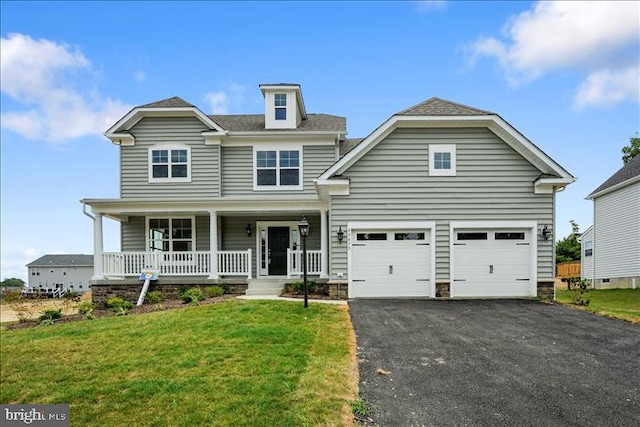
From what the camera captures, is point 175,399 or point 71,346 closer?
point 175,399

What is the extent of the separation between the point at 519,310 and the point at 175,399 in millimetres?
8973

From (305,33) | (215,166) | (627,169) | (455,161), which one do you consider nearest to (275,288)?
(215,166)

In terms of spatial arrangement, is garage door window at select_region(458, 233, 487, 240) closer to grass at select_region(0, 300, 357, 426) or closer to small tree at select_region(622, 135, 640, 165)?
grass at select_region(0, 300, 357, 426)

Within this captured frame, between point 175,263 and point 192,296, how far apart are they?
295cm

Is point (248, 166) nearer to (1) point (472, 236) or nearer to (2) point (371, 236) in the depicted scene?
(2) point (371, 236)

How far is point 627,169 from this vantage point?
22547 mm

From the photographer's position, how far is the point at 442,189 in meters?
13.8

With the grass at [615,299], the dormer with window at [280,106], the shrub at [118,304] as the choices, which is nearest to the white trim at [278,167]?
the dormer with window at [280,106]

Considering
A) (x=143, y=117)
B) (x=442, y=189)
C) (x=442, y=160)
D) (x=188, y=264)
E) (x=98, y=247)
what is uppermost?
(x=143, y=117)

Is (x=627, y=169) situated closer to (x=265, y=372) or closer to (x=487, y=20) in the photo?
(x=487, y=20)

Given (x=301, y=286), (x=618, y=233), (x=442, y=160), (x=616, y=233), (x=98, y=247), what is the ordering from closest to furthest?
(x=442, y=160)
(x=301, y=286)
(x=98, y=247)
(x=618, y=233)
(x=616, y=233)

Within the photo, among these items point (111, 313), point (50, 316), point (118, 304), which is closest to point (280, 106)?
point (118, 304)

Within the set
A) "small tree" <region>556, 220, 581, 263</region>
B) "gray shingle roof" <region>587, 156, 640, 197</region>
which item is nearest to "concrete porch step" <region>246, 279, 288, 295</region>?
"gray shingle roof" <region>587, 156, 640, 197</region>

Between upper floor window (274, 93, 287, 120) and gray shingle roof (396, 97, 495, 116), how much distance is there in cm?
605
